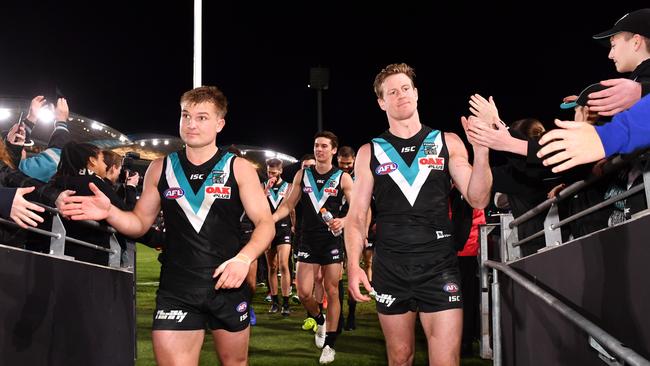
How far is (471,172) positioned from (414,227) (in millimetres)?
514

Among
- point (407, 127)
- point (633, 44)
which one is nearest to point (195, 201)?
point (407, 127)

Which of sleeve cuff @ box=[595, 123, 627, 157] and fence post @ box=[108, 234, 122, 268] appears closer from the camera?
sleeve cuff @ box=[595, 123, 627, 157]

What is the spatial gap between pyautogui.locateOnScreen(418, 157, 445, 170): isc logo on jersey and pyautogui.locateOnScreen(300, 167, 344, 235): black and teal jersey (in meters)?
3.79

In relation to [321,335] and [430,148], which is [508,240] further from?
[321,335]

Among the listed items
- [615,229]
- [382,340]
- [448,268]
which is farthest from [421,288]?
[382,340]

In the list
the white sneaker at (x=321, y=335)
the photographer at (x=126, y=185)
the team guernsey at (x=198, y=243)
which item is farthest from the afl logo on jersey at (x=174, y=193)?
the white sneaker at (x=321, y=335)

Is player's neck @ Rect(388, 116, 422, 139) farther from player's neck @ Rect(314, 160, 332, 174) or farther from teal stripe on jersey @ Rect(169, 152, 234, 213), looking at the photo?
player's neck @ Rect(314, 160, 332, 174)

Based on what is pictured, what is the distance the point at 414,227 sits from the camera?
4.16 m

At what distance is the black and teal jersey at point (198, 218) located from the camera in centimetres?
395

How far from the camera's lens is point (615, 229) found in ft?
8.89

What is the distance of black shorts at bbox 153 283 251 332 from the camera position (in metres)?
3.82

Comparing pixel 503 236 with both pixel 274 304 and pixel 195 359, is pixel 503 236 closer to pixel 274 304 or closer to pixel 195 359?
pixel 195 359

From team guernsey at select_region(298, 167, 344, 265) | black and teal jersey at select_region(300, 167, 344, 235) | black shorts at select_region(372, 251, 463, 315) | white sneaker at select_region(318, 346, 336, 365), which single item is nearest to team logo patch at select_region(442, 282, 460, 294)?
black shorts at select_region(372, 251, 463, 315)

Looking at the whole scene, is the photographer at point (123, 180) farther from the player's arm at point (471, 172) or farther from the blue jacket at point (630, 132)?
the blue jacket at point (630, 132)
